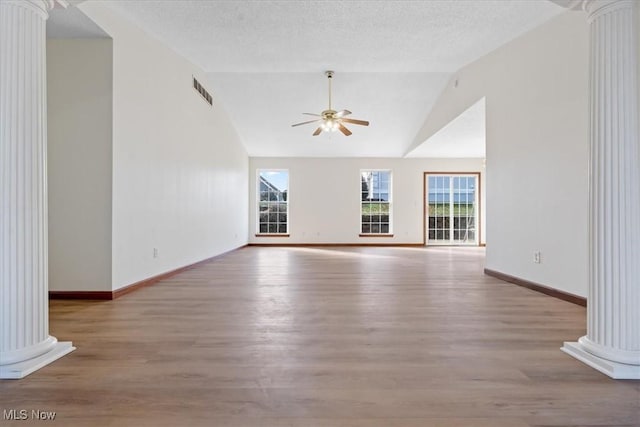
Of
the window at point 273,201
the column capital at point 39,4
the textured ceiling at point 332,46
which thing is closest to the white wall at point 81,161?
the textured ceiling at point 332,46

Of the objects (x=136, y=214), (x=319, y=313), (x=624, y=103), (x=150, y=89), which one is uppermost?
(x=150, y=89)

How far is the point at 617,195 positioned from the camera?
1631 mm

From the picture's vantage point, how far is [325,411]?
51.4 inches

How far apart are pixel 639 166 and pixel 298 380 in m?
2.06

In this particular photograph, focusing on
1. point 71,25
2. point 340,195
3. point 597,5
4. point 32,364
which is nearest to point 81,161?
point 71,25

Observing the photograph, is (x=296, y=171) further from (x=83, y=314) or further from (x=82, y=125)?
(x=83, y=314)

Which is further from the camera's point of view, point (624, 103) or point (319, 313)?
point (319, 313)

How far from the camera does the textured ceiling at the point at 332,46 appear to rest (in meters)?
3.23

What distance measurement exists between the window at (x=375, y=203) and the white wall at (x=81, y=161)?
7.05m

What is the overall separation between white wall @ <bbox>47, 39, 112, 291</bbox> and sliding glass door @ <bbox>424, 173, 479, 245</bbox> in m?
8.05

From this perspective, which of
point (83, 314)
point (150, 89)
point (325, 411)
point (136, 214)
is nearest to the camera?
point (325, 411)

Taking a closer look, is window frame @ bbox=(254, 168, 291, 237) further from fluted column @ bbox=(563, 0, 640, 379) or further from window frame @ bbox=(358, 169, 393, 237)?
fluted column @ bbox=(563, 0, 640, 379)

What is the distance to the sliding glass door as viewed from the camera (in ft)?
30.0

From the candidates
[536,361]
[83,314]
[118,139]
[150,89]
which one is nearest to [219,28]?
[150,89]
